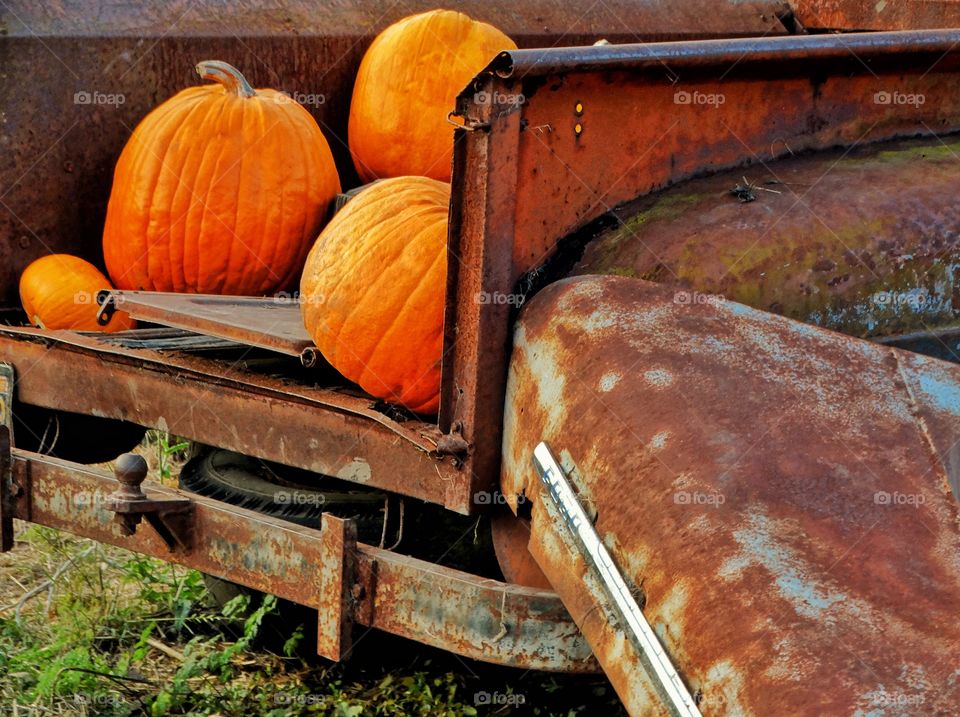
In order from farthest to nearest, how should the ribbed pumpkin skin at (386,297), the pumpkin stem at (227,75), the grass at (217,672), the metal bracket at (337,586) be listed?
1. the pumpkin stem at (227,75)
2. the grass at (217,672)
3. the ribbed pumpkin skin at (386,297)
4. the metal bracket at (337,586)

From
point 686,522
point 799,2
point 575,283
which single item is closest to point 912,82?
point 575,283

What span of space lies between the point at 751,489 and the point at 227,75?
2.04m

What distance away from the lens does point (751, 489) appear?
1917mm

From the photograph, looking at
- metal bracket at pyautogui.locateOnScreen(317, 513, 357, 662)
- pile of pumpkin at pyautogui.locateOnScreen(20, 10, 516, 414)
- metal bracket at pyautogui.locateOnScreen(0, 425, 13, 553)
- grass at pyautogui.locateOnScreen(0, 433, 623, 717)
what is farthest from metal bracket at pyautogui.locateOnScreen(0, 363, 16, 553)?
metal bracket at pyautogui.locateOnScreen(317, 513, 357, 662)

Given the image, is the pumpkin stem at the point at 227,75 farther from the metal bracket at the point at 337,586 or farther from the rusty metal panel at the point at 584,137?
the metal bracket at the point at 337,586

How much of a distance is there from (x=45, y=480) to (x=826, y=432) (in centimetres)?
184

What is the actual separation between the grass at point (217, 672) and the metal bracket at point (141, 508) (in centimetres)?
54

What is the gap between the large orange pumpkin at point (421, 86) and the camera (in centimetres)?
369

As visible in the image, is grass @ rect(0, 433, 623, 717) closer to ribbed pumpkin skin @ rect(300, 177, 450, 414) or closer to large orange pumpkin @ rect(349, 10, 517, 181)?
ribbed pumpkin skin @ rect(300, 177, 450, 414)

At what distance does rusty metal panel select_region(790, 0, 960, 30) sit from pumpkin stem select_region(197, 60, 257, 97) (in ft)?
6.64

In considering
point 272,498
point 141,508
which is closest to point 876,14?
point 272,498

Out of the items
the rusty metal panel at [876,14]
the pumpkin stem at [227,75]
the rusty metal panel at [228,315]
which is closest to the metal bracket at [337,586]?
the rusty metal panel at [228,315]

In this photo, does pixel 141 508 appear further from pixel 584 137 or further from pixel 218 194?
pixel 584 137

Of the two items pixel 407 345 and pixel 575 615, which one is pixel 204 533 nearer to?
pixel 407 345
